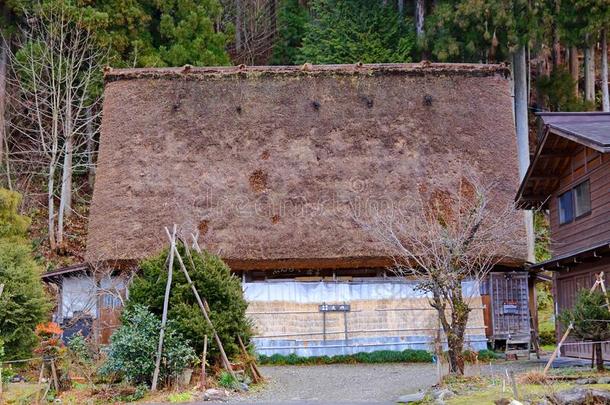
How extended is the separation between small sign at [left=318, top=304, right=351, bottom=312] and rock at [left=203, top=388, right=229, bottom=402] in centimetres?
674

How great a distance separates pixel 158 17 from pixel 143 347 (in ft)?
63.3

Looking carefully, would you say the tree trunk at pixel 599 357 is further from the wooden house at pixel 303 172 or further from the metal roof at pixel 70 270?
the metal roof at pixel 70 270

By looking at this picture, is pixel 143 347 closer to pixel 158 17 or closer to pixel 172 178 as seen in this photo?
pixel 172 178

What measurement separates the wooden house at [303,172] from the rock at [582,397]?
9.14m

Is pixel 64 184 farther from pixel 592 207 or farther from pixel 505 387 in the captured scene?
pixel 505 387

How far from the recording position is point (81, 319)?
63.5 feet

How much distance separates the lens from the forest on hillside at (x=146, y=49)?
25609 millimetres

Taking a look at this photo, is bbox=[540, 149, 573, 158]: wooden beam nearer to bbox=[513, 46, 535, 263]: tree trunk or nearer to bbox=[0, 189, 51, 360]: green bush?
bbox=[513, 46, 535, 263]: tree trunk

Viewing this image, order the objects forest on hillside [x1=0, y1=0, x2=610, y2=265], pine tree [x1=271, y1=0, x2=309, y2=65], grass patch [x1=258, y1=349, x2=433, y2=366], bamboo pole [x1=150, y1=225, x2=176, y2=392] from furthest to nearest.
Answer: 1. pine tree [x1=271, y1=0, x2=309, y2=65]
2. forest on hillside [x1=0, y1=0, x2=610, y2=265]
3. grass patch [x1=258, y1=349, x2=433, y2=366]
4. bamboo pole [x1=150, y1=225, x2=176, y2=392]

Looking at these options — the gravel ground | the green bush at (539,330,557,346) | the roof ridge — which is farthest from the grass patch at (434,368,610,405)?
the roof ridge

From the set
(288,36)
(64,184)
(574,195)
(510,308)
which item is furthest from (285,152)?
(288,36)

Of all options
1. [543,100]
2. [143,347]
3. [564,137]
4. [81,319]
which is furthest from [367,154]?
[543,100]

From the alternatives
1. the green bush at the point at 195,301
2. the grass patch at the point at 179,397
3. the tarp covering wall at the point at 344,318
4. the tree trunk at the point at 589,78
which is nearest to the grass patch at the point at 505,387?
the grass patch at the point at 179,397

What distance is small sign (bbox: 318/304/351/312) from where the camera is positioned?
18.9 m
